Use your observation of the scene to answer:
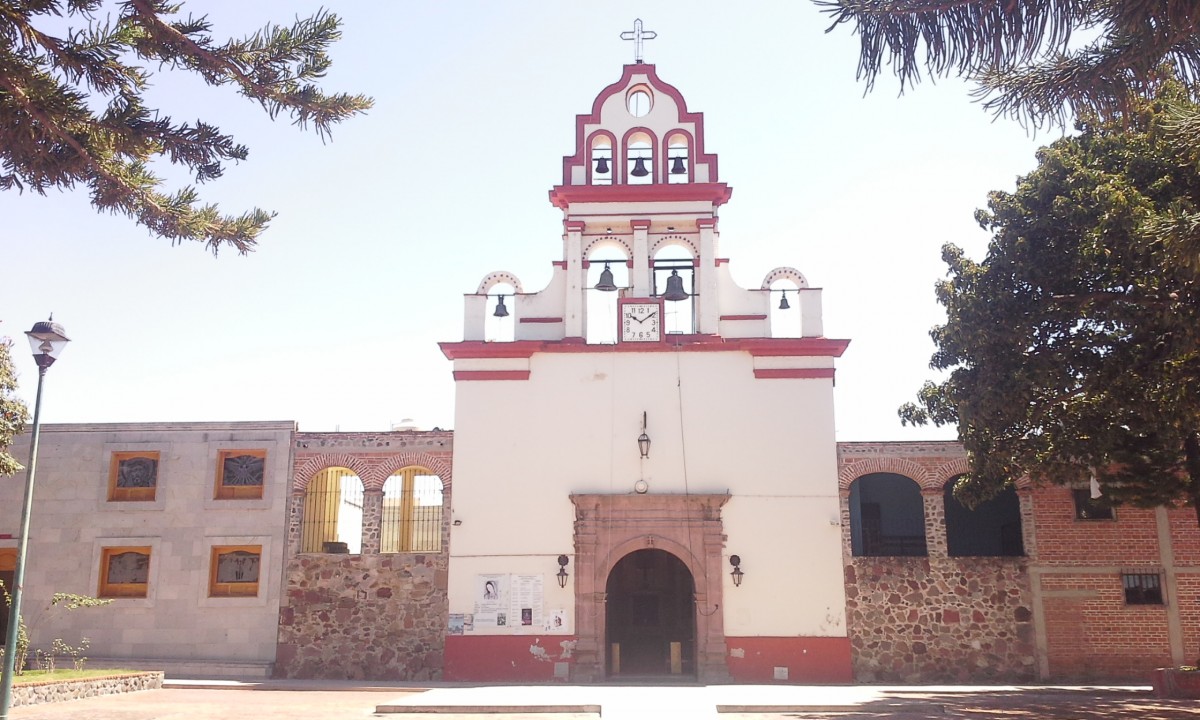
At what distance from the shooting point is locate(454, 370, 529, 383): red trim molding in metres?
19.2

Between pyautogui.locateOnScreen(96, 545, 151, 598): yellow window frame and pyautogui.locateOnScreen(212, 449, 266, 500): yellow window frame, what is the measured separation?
68.0 inches

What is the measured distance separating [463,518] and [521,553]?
1230 mm

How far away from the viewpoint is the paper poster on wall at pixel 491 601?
59.6 feet

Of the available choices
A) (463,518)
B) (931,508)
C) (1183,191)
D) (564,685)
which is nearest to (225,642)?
(463,518)

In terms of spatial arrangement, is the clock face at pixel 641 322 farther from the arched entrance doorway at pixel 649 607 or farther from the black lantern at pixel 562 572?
the arched entrance doorway at pixel 649 607

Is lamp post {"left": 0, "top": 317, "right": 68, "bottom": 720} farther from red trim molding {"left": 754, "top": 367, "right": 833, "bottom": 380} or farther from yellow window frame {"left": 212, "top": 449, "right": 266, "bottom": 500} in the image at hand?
red trim molding {"left": 754, "top": 367, "right": 833, "bottom": 380}

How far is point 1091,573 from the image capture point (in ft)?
60.8

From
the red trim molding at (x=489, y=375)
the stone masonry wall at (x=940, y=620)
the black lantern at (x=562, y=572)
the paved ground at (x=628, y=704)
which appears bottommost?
the paved ground at (x=628, y=704)

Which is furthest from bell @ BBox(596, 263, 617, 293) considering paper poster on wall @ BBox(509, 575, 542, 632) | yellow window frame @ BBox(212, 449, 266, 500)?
yellow window frame @ BBox(212, 449, 266, 500)

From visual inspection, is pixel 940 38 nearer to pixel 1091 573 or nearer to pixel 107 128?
pixel 107 128

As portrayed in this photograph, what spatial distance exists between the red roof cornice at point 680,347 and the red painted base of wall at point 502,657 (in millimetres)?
5084

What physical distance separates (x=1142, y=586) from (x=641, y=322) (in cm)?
1012

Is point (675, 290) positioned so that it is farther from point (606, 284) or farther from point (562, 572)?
point (562, 572)

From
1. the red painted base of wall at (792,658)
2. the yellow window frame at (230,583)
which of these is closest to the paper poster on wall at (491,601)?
the red painted base of wall at (792,658)
